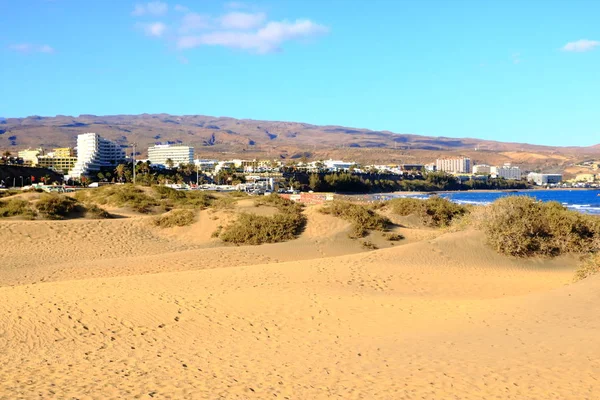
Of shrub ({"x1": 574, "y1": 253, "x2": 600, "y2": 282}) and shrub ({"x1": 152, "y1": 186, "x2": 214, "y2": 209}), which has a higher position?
shrub ({"x1": 152, "y1": 186, "x2": 214, "y2": 209})

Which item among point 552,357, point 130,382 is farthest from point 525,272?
point 130,382

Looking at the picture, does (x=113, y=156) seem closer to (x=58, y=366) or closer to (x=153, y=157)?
(x=153, y=157)

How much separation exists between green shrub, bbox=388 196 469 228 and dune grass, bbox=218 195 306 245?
25.2 ft

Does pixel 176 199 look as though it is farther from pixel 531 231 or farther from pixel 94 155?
pixel 94 155

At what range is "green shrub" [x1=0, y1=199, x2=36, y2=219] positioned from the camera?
1178 inches

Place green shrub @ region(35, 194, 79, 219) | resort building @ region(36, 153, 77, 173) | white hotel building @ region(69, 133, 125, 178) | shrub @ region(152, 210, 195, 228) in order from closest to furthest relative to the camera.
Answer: shrub @ region(152, 210, 195, 228) → green shrub @ region(35, 194, 79, 219) → white hotel building @ region(69, 133, 125, 178) → resort building @ region(36, 153, 77, 173)

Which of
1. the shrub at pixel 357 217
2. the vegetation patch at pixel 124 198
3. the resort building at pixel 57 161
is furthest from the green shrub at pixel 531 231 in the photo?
the resort building at pixel 57 161

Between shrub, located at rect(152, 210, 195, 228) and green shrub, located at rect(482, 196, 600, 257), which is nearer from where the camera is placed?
green shrub, located at rect(482, 196, 600, 257)

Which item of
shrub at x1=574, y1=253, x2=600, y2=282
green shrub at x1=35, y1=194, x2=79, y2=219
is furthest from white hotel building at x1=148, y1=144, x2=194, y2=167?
shrub at x1=574, y1=253, x2=600, y2=282

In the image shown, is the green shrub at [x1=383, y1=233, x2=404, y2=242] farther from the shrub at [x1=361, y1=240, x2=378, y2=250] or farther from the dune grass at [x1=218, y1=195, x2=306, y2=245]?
the dune grass at [x1=218, y1=195, x2=306, y2=245]

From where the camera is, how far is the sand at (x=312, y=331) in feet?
23.9

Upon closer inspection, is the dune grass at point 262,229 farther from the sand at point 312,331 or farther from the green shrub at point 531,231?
the green shrub at point 531,231

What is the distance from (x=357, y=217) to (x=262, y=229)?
4.26 m

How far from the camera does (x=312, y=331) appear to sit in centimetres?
1031
